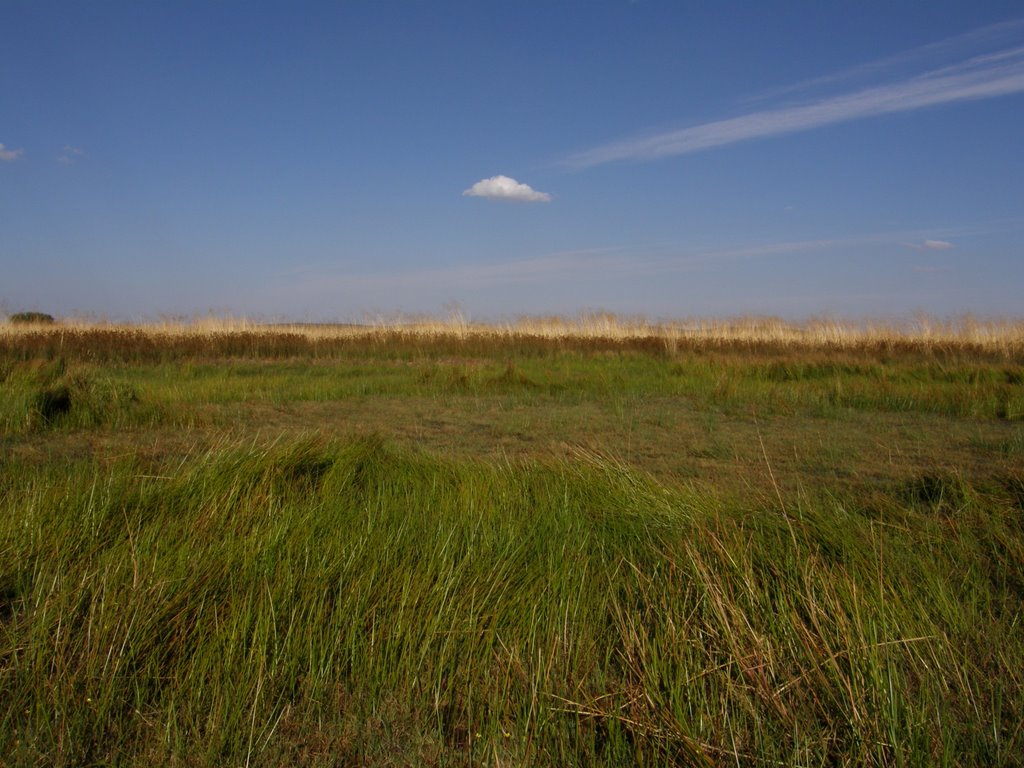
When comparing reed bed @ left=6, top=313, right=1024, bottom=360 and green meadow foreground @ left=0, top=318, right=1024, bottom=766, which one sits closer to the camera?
green meadow foreground @ left=0, top=318, right=1024, bottom=766

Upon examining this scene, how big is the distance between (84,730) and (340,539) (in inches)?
38.3

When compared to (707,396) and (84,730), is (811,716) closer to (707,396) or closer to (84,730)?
(84,730)

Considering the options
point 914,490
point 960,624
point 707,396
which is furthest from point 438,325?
point 960,624

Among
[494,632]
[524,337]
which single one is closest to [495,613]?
[494,632]

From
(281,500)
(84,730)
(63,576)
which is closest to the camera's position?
(84,730)

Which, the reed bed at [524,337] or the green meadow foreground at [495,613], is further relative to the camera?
the reed bed at [524,337]

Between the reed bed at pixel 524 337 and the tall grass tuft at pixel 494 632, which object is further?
the reed bed at pixel 524 337

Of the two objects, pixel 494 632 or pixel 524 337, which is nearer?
pixel 494 632

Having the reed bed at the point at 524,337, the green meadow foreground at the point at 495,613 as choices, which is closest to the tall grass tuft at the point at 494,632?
the green meadow foreground at the point at 495,613

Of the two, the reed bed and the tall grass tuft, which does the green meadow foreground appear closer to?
the tall grass tuft

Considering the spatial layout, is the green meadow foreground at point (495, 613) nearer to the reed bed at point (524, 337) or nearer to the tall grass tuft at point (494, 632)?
the tall grass tuft at point (494, 632)

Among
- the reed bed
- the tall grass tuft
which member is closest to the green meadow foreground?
the tall grass tuft

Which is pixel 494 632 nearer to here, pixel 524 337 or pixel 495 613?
pixel 495 613

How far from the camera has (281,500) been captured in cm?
313
